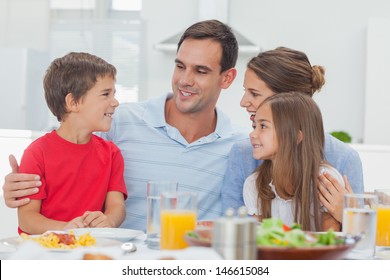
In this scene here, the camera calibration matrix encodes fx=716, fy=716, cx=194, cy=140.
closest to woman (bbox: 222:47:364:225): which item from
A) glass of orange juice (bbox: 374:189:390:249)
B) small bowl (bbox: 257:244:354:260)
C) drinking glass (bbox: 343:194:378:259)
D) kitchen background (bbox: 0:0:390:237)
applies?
glass of orange juice (bbox: 374:189:390:249)

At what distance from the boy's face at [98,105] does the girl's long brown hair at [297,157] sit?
529 mm

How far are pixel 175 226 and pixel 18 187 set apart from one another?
30.1 inches

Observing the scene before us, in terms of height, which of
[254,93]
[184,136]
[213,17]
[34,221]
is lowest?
[34,221]

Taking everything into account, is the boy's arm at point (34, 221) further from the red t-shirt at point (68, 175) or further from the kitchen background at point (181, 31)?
the kitchen background at point (181, 31)

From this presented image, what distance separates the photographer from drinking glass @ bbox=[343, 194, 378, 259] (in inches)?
59.0

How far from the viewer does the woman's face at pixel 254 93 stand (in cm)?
229

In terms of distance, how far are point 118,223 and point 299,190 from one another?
558mm

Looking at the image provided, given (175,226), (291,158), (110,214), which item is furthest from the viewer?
(110,214)

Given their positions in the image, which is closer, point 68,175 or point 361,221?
point 361,221

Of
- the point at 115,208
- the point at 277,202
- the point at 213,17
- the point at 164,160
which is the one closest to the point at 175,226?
the point at 277,202

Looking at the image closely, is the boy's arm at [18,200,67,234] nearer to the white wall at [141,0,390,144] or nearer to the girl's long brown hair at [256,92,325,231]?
the girl's long brown hair at [256,92,325,231]

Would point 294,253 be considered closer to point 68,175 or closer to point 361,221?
point 361,221

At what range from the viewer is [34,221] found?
2.04 m
